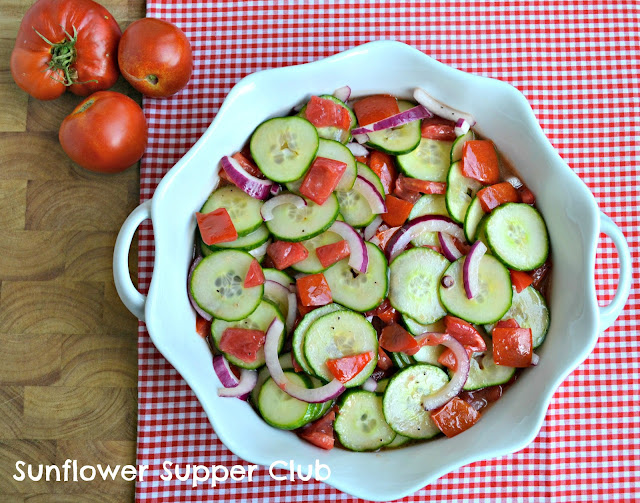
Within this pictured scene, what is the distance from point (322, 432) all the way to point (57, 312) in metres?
1.21

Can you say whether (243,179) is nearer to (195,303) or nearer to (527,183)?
(195,303)

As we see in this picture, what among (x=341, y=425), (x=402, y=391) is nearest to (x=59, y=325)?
(x=341, y=425)

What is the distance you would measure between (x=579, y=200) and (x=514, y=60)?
79 cm

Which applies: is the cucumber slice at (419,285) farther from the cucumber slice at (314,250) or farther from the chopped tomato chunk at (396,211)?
the cucumber slice at (314,250)

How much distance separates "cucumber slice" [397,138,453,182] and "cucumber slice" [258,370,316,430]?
0.90 metres

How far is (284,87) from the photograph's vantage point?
2234 millimetres

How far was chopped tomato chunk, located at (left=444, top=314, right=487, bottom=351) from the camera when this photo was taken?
2.22 metres

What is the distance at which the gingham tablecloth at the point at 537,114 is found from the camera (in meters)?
2.40

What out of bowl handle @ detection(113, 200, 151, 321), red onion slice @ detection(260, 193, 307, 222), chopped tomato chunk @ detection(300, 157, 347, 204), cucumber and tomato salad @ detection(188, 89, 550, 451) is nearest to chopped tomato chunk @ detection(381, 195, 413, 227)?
cucumber and tomato salad @ detection(188, 89, 550, 451)

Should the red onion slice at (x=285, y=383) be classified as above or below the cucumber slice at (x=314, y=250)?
below

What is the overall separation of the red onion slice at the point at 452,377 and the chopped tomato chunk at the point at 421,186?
551 millimetres

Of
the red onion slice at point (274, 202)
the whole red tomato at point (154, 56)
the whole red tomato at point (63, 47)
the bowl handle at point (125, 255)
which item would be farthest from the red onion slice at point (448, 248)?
the whole red tomato at point (63, 47)

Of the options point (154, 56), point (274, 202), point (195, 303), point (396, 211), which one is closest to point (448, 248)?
point (396, 211)

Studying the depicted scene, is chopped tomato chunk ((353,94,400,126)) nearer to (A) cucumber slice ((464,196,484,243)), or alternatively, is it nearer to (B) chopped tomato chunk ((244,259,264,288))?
(A) cucumber slice ((464,196,484,243))
